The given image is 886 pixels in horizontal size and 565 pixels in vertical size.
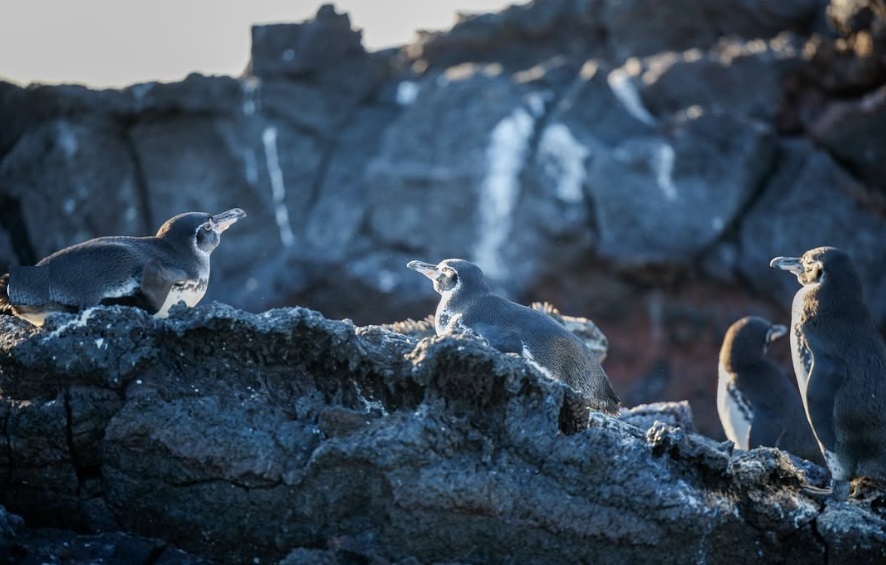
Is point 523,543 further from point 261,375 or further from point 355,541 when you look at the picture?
point 261,375

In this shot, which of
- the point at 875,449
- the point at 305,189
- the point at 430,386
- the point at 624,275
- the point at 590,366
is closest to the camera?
the point at 430,386

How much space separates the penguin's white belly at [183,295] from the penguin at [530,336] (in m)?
1.27

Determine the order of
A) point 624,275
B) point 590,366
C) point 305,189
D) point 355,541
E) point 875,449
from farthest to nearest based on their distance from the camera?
point 305,189 → point 624,275 → point 590,366 → point 875,449 → point 355,541

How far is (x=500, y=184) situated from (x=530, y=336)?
12015 millimetres

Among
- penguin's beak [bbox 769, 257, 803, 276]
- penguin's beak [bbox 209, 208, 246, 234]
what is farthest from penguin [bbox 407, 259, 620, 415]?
penguin's beak [bbox 209, 208, 246, 234]

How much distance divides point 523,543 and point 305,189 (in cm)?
1486

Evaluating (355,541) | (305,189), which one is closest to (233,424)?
(355,541)

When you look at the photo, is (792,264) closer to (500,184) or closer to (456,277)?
(456,277)

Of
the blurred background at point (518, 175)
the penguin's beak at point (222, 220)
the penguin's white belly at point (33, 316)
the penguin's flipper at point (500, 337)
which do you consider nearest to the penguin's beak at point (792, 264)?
the penguin's flipper at point (500, 337)

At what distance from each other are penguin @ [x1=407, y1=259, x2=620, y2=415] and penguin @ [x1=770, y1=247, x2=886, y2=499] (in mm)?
1020

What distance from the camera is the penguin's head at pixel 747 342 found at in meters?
8.89

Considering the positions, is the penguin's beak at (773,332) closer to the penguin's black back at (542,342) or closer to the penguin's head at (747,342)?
the penguin's head at (747,342)

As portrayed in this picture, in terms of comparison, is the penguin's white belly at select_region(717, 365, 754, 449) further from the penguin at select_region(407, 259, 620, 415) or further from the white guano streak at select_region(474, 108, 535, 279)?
the white guano streak at select_region(474, 108, 535, 279)

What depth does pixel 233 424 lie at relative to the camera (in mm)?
4789
